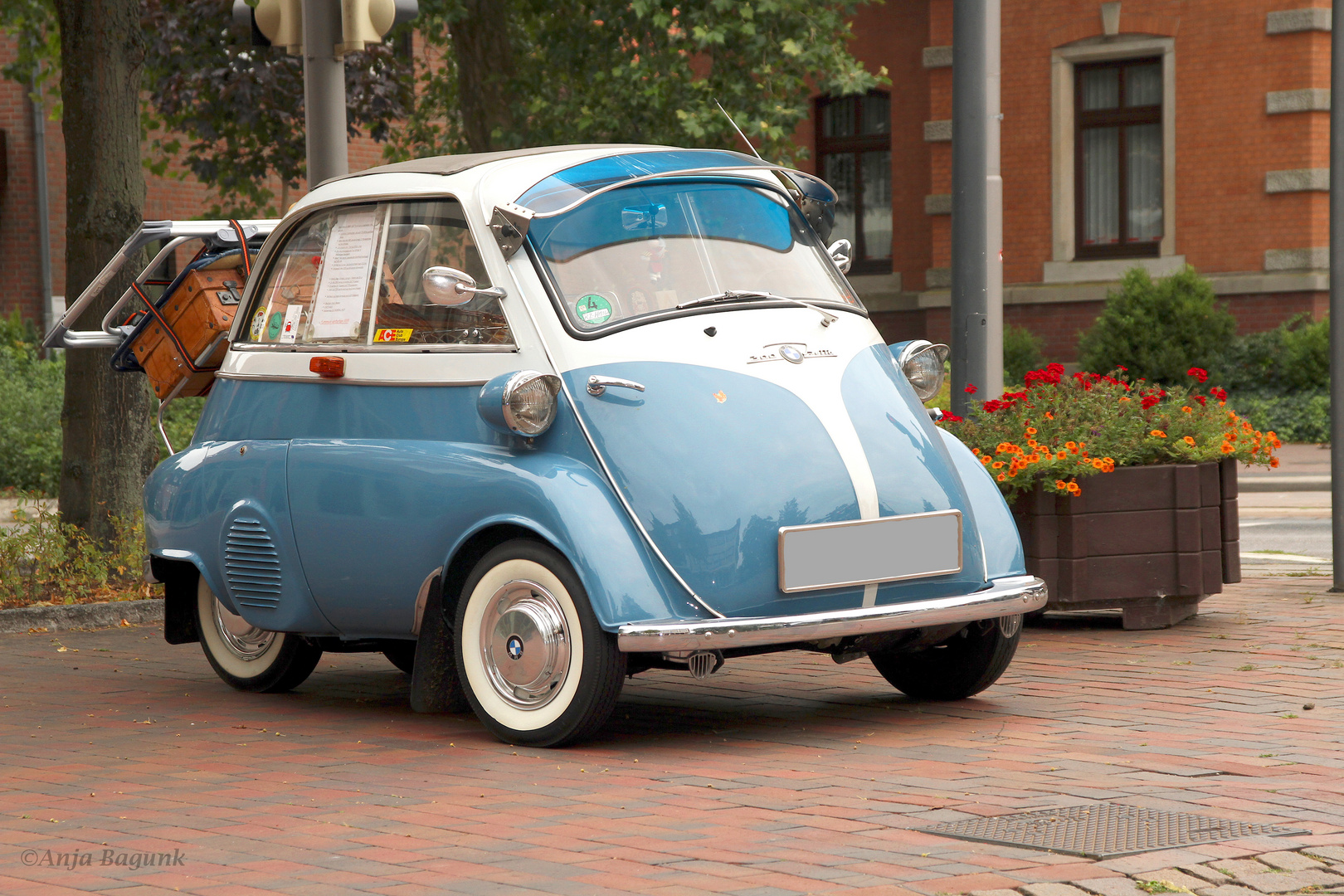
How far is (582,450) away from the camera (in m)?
5.75

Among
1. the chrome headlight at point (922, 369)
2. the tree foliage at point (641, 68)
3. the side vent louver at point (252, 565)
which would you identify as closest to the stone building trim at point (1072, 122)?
the tree foliage at point (641, 68)

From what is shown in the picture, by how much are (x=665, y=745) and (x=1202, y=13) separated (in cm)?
1988

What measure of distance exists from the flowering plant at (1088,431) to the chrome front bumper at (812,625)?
6.71 ft

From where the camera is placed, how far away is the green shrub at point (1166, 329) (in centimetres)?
2233

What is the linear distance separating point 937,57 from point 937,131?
3.35 ft

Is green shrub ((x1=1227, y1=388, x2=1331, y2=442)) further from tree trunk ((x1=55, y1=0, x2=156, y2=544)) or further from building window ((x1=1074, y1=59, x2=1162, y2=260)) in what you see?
tree trunk ((x1=55, y1=0, x2=156, y2=544))

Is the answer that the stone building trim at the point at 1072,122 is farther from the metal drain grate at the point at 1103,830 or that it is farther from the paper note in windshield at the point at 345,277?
the metal drain grate at the point at 1103,830

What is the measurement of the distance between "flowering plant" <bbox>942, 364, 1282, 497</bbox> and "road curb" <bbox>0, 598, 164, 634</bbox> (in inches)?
167

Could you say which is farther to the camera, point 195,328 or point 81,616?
point 81,616

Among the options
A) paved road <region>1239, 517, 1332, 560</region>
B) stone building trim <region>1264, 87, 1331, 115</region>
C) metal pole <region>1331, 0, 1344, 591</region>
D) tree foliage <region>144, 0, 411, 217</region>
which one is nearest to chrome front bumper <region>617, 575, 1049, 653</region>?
metal pole <region>1331, 0, 1344, 591</region>

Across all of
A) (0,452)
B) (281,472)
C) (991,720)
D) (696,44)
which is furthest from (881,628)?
(0,452)

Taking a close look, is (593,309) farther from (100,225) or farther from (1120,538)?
(100,225)

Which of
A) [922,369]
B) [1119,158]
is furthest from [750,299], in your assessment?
[1119,158]

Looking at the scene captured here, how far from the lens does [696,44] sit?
17.7m
